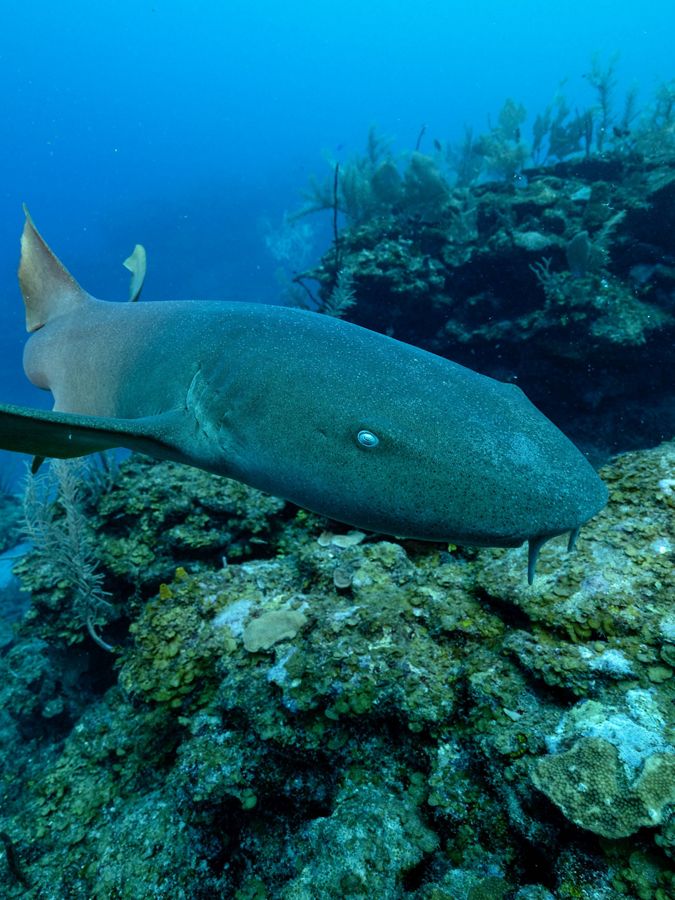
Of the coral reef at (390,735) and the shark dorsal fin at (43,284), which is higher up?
the shark dorsal fin at (43,284)

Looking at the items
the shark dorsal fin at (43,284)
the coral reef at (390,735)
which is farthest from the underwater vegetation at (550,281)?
the shark dorsal fin at (43,284)

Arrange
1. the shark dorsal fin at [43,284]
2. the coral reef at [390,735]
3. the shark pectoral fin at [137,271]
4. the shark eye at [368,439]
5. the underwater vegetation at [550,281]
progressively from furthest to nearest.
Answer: the underwater vegetation at [550,281] → the shark pectoral fin at [137,271] → the shark dorsal fin at [43,284] → the coral reef at [390,735] → the shark eye at [368,439]

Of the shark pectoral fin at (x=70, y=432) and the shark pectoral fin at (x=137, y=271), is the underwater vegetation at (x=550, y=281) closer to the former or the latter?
the shark pectoral fin at (x=137, y=271)

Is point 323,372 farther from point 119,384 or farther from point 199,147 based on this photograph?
point 199,147

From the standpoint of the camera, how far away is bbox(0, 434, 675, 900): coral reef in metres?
1.78

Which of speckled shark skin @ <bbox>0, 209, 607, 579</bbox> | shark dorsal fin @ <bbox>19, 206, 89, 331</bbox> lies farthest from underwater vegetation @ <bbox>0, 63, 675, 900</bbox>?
shark dorsal fin @ <bbox>19, 206, 89, 331</bbox>

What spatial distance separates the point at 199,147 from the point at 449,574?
399 feet

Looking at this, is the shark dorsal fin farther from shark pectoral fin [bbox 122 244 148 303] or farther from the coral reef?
the coral reef

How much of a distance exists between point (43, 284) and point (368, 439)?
3.81 m

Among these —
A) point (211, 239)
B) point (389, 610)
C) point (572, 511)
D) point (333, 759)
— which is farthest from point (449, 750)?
point (211, 239)

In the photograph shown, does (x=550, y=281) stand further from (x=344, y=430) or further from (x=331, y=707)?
(x=331, y=707)

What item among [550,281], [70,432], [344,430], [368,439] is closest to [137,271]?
[70,432]

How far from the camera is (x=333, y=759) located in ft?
7.66

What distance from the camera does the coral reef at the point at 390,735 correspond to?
1779 mm
